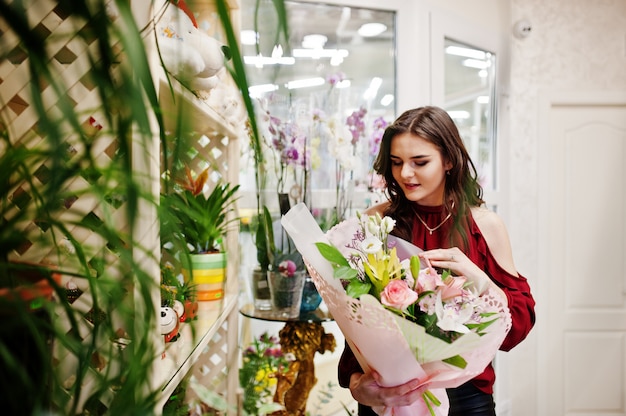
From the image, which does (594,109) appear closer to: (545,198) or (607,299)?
(545,198)

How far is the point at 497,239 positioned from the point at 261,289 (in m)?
0.91

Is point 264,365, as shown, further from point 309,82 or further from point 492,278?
point 309,82

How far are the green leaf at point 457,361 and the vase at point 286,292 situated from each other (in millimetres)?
931

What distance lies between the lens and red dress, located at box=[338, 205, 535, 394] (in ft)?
4.83

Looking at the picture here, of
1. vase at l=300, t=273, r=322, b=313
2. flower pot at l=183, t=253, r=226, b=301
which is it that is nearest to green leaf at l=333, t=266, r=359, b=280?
flower pot at l=183, t=253, r=226, b=301

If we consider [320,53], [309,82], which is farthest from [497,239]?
[320,53]

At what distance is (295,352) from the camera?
6.63ft

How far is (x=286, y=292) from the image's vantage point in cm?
196

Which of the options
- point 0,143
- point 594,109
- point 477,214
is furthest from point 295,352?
point 594,109

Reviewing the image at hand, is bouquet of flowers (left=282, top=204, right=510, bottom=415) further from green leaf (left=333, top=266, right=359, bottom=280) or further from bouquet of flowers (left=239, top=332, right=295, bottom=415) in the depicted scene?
bouquet of flowers (left=239, top=332, right=295, bottom=415)

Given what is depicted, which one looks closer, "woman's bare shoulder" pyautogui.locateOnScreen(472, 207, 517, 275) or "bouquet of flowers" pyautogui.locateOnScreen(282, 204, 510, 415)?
"bouquet of flowers" pyautogui.locateOnScreen(282, 204, 510, 415)

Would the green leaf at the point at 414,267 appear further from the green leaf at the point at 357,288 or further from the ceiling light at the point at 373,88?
the ceiling light at the point at 373,88

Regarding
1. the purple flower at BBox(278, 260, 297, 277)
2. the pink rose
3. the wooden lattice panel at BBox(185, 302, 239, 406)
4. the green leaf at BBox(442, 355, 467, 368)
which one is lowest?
the wooden lattice panel at BBox(185, 302, 239, 406)

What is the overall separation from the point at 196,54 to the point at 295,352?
1339mm
